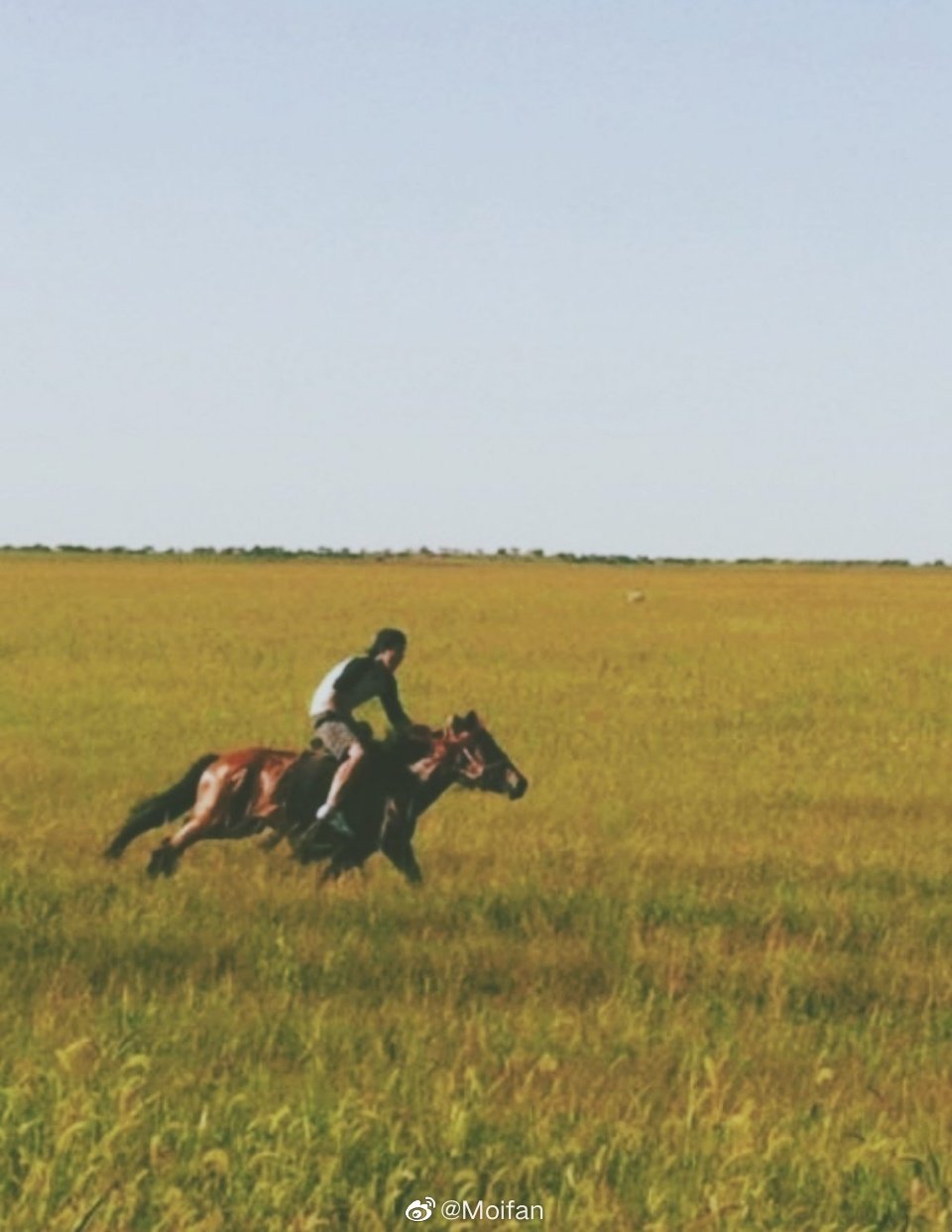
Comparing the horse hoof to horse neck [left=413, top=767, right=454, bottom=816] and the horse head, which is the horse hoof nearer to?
horse neck [left=413, top=767, right=454, bottom=816]

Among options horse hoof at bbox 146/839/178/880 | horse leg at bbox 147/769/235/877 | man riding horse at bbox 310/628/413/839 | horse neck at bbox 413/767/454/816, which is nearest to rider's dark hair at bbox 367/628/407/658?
man riding horse at bbox 310/628/413/839

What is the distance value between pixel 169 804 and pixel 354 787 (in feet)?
3.63

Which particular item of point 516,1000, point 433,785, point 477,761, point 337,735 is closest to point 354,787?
point 337,735

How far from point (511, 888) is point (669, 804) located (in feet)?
17.0

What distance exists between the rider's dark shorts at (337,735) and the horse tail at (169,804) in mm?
616

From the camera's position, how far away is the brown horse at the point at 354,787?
34.0 ft

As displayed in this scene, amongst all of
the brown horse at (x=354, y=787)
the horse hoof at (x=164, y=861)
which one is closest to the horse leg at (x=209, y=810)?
the brown horse at (x=354, y=787)

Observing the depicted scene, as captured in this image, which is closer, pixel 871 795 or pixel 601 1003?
pixel 601 1003

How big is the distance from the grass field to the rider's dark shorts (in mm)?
854

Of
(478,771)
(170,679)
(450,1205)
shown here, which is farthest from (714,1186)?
(170,679)

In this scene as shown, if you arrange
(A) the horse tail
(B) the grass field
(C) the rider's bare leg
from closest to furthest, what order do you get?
1. (B) the grass field
2. (C) the rider's bare leg
3. (A) the horse tail

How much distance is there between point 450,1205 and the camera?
566cm

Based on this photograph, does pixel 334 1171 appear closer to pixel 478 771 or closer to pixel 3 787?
pixel 478 771

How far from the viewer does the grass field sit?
5.87 meters
